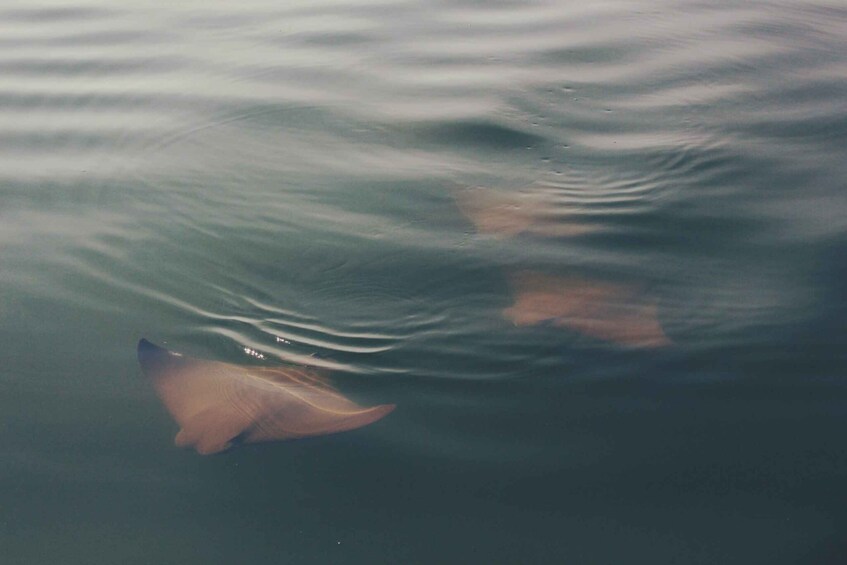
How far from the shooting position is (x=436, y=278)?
395 centimetres

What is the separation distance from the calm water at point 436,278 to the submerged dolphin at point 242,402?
2.7 inches

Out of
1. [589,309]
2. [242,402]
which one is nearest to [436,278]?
[589,309]

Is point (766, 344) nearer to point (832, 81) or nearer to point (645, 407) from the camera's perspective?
point (645, 407)

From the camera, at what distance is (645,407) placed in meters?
3.11

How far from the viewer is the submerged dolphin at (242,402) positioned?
3.02 meters

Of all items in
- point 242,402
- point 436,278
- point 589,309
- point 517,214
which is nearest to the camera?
point 242,402

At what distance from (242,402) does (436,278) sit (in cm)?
115

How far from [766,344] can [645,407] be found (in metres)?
0.63

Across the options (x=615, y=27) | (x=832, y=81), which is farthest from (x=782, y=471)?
(x=615, y=27)

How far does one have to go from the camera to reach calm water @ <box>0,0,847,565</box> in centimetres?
274

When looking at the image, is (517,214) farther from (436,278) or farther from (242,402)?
(242,402)

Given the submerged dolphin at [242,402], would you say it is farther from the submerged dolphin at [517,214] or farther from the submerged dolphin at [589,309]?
the submerged dolphin at [517,214]

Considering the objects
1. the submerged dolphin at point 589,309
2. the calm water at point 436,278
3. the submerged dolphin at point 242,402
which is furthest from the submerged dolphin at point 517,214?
the submerged dolphin at point 242,402

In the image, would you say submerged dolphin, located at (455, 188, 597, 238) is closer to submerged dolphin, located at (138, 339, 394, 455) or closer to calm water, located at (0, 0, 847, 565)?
calm water, located at (0, 0, 847, 565)
